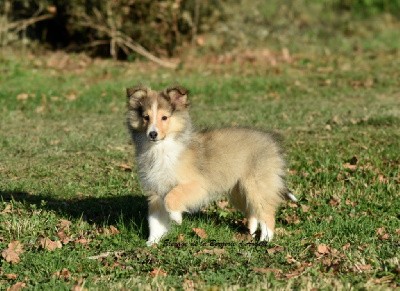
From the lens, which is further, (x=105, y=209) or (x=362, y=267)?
(x=105, y=209)

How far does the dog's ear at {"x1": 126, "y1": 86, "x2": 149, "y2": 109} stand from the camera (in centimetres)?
840

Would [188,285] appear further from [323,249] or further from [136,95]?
[136,95]

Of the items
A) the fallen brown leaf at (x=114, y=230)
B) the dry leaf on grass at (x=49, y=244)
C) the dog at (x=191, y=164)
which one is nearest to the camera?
the dry leaf on grass at (x=49, y=244)

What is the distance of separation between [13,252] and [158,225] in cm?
149

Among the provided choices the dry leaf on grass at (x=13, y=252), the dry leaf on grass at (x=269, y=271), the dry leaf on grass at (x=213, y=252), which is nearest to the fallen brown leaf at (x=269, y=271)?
the dry leaf on grass at (x=269, y=271)

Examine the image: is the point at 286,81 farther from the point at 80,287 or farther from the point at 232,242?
the point at 80,287

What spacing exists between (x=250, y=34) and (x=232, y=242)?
1642cm

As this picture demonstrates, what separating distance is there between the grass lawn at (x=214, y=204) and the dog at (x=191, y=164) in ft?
1.09

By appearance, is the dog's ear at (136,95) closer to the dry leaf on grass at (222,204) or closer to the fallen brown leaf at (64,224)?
the fallen brown leaf at (64,224)

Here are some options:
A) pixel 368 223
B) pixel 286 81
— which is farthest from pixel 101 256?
pixel 286 81

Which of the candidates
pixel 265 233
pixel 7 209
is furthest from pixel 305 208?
pixel 7 209

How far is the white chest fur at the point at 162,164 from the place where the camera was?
837 cm

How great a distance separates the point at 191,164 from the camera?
850cm

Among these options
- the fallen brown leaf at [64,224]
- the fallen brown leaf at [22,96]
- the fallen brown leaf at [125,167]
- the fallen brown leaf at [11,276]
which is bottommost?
the fallen brown leaf at [22,96]
